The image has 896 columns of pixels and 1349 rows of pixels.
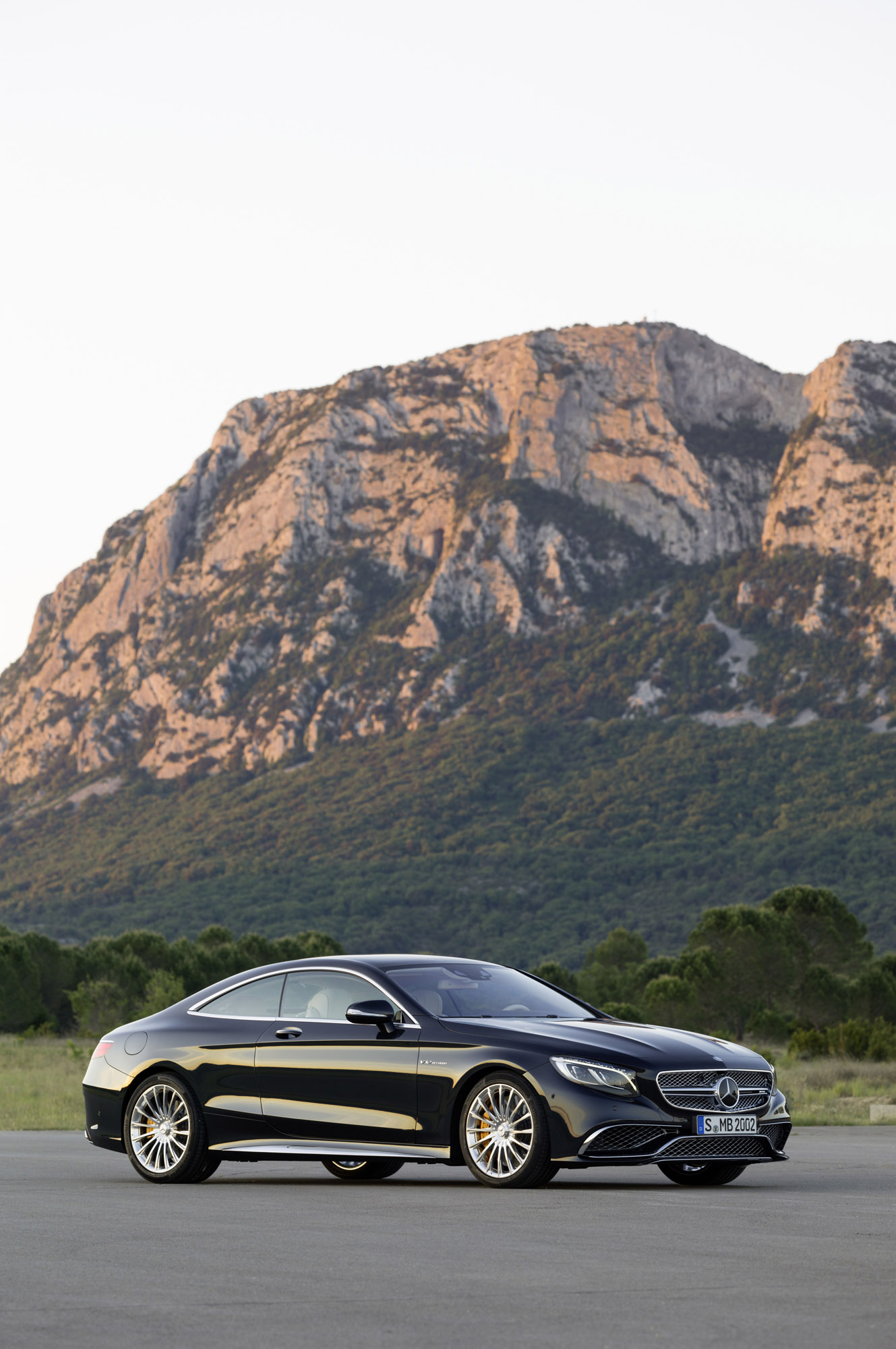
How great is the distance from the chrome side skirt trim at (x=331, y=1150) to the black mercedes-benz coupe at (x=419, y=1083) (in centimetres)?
1

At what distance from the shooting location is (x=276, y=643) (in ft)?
614

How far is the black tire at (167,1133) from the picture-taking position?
12.9 meters

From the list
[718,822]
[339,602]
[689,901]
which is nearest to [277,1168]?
[689,901]

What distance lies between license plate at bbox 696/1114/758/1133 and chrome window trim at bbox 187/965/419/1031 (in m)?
1.93

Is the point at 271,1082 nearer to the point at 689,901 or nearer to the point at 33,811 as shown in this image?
the point at 689,901

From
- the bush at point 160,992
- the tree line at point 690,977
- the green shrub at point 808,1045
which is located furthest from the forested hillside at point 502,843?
the green shrub at point 808,1045

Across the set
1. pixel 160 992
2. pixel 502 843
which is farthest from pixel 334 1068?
pixel 502 843

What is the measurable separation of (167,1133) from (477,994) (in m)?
2.41

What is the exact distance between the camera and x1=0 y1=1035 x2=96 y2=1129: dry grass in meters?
21.4

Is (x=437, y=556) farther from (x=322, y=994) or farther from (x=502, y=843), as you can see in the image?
(x=322, y=994)

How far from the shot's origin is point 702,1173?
1291 cm

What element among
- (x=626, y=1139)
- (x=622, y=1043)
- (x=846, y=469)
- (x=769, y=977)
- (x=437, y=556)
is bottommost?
(x=769, y=977)

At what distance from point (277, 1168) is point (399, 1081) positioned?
3.16 metres

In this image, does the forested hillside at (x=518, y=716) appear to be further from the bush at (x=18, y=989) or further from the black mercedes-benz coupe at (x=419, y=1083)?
the black mercedes-benz coupe at (x=419, y=1083)
